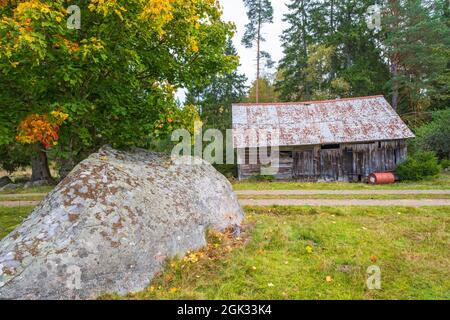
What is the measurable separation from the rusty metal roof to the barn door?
3.84 feet

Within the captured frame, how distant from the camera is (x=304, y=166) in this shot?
21969 mm

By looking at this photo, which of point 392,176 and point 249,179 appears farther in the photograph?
point 249,179

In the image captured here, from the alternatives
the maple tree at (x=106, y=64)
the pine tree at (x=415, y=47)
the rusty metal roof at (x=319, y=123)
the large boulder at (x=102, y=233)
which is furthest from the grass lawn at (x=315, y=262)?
the pine tree at (x=415, y=47)

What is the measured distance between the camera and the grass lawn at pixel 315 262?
4781mm

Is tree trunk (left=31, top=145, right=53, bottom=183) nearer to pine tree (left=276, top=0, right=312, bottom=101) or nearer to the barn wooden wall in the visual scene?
the barn wooden wall

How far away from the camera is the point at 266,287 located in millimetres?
4902

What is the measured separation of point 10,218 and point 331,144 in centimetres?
1925

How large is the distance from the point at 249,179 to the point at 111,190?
16.7m

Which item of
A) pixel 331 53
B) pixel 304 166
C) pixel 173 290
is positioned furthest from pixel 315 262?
pixel 331 53

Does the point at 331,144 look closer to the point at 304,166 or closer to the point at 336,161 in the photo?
the point at 336,161

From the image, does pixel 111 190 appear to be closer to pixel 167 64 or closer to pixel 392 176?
pixel 167 64

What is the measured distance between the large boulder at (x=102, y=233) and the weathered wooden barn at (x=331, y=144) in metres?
15.2
